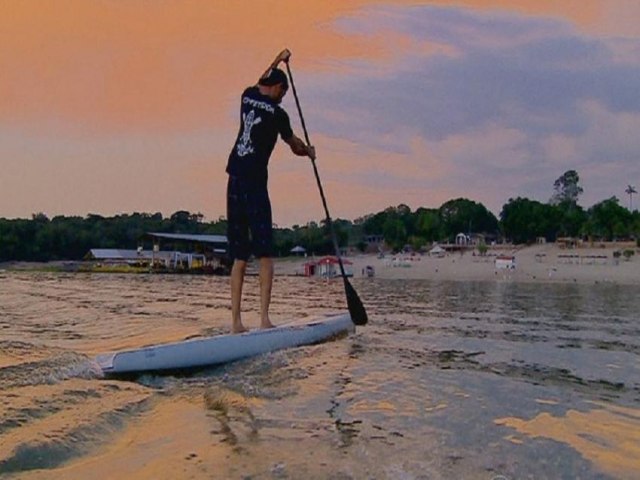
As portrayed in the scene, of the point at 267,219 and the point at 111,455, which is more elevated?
the point at 267,219

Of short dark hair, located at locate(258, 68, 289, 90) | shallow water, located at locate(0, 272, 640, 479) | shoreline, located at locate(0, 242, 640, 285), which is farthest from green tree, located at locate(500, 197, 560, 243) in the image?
short dark hair, located at locate(258, 68, 289, 90)

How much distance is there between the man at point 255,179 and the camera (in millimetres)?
6555

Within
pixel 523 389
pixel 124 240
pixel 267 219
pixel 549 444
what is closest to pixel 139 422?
pixel 549 444

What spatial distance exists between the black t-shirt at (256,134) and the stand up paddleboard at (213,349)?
61.9 inches

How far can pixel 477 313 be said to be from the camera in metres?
11.4

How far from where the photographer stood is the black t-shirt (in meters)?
6.55

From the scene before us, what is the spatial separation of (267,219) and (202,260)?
6639cm

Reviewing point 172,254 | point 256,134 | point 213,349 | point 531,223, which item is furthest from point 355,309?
point 531,223

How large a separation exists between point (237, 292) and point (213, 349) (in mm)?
1109

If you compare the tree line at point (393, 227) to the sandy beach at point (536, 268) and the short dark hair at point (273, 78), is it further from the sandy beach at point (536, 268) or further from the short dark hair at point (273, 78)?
the short dark hair at point (273, 78)

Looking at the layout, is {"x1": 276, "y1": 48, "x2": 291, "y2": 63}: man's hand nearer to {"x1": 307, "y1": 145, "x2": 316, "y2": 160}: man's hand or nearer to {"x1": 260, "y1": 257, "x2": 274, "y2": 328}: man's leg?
{"x1": 307, "y1": 145, "x2": 316, "y2": 160}: man's hand

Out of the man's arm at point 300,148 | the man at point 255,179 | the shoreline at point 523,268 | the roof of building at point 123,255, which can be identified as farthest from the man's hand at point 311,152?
the roof of building at point 123,255

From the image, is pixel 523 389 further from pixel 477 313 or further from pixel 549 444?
pixel 477 313

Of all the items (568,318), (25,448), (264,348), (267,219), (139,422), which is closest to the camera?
(25,448)
